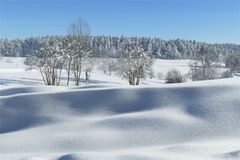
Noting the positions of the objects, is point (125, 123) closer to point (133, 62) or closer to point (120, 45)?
point (133, 62)

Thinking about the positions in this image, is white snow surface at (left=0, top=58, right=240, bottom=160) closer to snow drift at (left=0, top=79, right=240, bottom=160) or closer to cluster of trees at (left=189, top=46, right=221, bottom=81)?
snow drift at (left=0, top=79, right=240, bottom=160)

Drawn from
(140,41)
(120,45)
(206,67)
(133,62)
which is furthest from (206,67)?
(120,45)

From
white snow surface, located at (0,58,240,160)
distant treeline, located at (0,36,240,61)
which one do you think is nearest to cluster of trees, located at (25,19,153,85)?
white snow surface, located at (0,58,240,160)

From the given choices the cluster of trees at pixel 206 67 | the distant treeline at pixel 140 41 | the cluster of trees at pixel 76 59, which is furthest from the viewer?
the distant treeline at pixel 140 41

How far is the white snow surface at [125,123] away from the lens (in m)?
6.39

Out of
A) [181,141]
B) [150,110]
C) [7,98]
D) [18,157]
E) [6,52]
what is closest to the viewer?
[18,157]

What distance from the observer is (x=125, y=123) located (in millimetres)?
7453

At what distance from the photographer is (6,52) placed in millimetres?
162250

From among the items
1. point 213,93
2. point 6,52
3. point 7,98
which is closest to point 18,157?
point 7,98

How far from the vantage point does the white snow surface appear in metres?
6.39

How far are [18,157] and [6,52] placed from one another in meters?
162

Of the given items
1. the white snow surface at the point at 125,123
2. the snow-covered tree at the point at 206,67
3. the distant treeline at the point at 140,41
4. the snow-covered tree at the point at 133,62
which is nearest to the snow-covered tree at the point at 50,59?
the snow-covered tree at the point at 133,62

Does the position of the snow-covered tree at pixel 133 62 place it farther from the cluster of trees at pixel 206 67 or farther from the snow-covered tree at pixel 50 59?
the snow-covered tree at pixel 50 59

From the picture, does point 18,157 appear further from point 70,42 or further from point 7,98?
point 70,42
